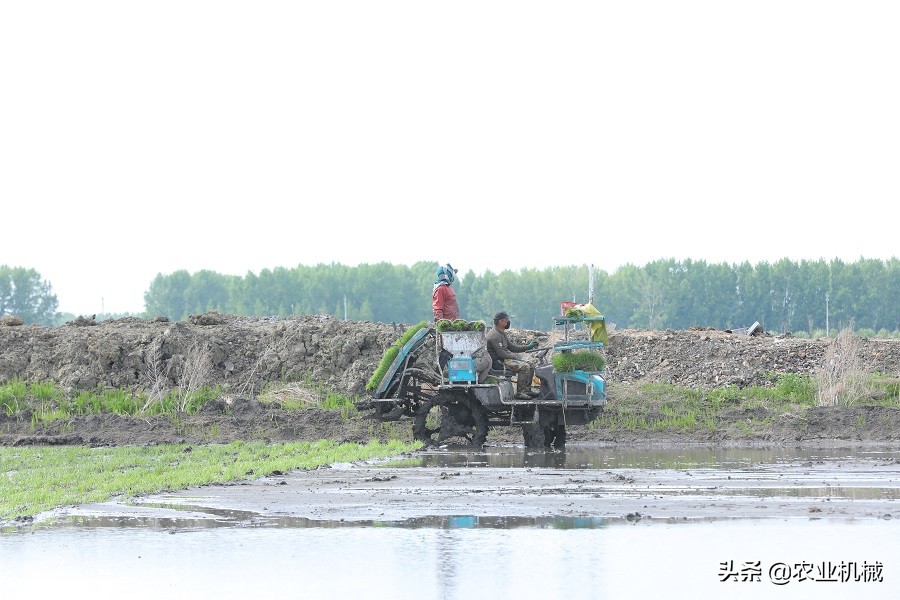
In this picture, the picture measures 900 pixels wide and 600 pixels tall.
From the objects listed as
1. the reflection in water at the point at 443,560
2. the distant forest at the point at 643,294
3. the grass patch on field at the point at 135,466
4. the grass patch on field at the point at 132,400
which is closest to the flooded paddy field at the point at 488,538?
the reflection in water at the point at 443,560

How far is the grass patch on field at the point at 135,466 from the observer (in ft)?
53.8

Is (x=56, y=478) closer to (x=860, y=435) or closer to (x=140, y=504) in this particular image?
(x=140, y=504)

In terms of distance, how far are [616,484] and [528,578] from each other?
269 inches

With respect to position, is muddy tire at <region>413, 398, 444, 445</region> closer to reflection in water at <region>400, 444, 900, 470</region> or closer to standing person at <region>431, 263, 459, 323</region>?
reflection in water at <region>400, 444, 900, 470</region>

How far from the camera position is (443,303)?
24.1m

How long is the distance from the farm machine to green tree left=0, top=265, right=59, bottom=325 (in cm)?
9854

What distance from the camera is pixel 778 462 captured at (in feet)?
66.0

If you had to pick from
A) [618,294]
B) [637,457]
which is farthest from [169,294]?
[637,457]

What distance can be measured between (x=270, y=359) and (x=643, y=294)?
65761 mm

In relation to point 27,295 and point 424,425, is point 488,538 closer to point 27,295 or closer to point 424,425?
point 424,425

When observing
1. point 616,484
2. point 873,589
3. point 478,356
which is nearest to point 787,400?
point 478,356

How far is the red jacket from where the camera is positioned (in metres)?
24.1

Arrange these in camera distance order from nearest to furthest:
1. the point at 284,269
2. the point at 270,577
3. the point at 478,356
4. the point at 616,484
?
the point at 270,577 → the point at 616,484 → the point at 478,356 → the point at 284,269

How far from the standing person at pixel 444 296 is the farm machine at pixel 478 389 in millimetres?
381
